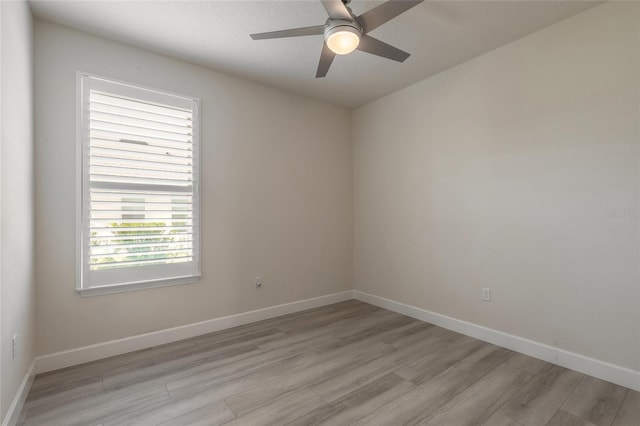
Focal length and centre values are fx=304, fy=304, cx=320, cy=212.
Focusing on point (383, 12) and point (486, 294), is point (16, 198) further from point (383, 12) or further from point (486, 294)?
point (486, 294)

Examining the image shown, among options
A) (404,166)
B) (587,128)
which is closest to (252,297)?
(404,166)

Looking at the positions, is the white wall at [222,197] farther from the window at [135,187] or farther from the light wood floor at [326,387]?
the light wood floor at [326,387]

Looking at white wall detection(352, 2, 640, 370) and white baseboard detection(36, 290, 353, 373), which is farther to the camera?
white baseboard detection(36, 290, 353, 373)

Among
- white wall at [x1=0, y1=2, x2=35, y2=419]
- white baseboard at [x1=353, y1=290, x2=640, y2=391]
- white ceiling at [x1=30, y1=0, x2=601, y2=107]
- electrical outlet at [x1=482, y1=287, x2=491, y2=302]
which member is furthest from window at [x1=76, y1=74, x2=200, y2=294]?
electrical outlet at [x1=482, y1=287, x2=491, y2=302]

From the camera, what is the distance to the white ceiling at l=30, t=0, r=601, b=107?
227 cm

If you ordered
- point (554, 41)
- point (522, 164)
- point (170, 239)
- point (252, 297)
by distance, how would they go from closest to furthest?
point (554, 41) → point (522, 164) → point (170, 239) → point (252, 297)

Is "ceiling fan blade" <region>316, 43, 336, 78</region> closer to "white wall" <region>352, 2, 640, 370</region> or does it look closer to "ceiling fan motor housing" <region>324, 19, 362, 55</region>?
"ceiling fan motor housing" <region>324, 19, 362, 55</region>

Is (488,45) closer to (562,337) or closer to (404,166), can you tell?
(404,166)

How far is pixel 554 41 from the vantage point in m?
Result: 2.52

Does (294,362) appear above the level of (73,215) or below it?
below

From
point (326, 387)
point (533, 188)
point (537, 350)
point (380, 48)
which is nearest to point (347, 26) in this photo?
point (380, 48)

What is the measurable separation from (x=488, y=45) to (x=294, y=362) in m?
3.33

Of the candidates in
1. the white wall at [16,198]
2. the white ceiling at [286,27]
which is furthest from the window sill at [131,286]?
the white ceiling at [286,27]

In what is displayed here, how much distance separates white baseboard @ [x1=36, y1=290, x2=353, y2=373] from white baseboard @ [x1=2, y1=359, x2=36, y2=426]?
155 mm
